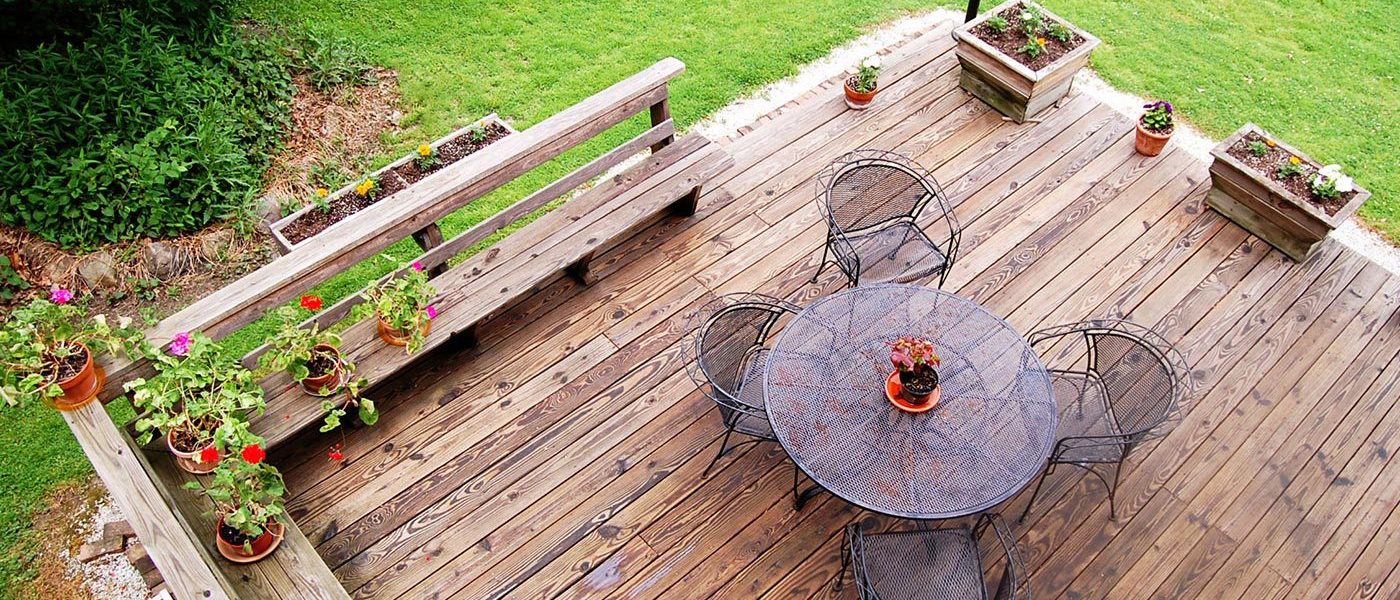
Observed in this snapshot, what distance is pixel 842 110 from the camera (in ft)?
17.3

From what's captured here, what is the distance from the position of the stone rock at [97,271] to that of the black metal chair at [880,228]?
3887mm

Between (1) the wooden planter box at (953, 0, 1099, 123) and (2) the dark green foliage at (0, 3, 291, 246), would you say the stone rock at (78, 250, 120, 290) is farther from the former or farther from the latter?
(1) the wooden planter box at (953, 0, 1099, 123)

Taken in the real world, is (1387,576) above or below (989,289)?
below

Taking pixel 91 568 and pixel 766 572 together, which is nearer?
pixel 766 572

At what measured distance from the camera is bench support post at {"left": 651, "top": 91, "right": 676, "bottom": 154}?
440cm

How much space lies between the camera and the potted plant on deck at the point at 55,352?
116 inches

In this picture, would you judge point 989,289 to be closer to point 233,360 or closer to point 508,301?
point 508,301

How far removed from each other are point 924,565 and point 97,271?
4585 millimetres

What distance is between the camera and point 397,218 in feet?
12.0

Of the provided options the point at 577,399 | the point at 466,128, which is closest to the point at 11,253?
the point at 466,128

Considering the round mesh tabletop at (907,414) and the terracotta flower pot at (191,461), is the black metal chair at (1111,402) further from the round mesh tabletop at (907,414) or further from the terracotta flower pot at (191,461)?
the terracotta flower pot at (191,461)

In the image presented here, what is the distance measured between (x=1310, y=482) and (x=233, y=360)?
4294 millimetres

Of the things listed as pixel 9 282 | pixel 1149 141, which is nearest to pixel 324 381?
pixel 9 282

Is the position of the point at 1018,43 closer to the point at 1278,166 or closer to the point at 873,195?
the point at 1278,166
